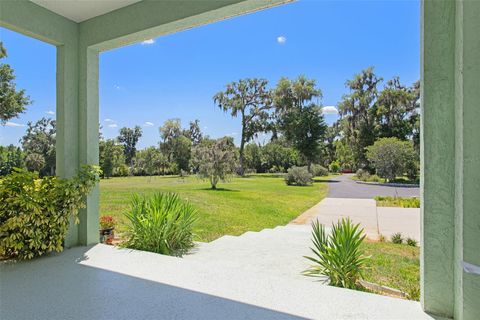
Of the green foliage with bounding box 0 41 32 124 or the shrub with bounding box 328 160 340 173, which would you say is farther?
the shrub with bounding box 328 160 340 173

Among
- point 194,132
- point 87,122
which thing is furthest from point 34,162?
point 194,132

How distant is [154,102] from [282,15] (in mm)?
3164

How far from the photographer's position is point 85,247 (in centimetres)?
311

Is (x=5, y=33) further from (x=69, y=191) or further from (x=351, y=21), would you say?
(x=351, y=21)


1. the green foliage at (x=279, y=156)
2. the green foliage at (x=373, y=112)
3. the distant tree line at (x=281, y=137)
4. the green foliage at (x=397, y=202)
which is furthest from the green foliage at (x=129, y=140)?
the green foliage at (x=397, y=202)

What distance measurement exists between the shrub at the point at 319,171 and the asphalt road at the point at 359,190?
20cm

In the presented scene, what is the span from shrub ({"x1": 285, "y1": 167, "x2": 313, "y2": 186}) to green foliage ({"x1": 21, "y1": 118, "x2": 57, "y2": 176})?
4128 mm

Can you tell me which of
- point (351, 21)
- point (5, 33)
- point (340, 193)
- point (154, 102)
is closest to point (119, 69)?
point (154, 102)

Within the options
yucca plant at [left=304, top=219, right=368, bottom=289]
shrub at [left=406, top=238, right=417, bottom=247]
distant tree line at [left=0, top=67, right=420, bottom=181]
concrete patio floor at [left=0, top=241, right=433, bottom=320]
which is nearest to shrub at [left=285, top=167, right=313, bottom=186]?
distant tree line at [left=0, top=67, right=420, bottom=181]

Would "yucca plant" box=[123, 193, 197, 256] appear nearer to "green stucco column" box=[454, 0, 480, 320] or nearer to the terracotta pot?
the terracotta pot

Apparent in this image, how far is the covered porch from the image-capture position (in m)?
1.39

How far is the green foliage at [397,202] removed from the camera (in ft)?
13.4

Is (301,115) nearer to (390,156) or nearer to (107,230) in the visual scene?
(390,156)

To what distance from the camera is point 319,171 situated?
5152mm
